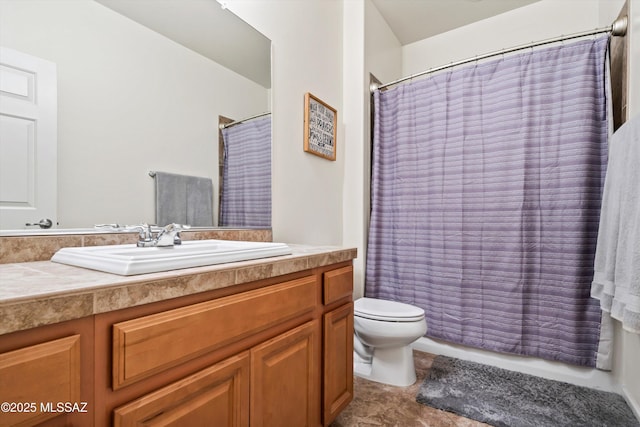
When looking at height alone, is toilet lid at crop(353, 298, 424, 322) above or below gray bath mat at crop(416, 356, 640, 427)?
above

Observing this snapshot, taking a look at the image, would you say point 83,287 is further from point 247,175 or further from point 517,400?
point 517,400

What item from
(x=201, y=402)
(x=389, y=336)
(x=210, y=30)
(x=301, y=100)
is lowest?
(x=389, y=336)

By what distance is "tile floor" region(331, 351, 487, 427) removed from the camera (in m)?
1.43

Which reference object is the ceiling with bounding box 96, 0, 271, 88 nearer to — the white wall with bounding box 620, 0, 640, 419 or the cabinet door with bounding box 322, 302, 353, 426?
the cabinet door with bounding box 322, 302, 353, 426

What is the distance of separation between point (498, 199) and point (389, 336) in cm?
109

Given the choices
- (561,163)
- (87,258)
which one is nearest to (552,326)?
(561,163)

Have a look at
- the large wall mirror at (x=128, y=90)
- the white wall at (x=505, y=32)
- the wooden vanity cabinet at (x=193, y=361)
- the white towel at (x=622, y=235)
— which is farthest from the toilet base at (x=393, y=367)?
the white wall at (x=505, y=32)

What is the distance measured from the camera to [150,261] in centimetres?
70

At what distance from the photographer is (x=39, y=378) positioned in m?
0.49

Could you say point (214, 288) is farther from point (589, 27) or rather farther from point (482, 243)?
point (589, 27)

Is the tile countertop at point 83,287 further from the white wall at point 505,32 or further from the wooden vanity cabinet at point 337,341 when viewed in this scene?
the white wall at point 505,32

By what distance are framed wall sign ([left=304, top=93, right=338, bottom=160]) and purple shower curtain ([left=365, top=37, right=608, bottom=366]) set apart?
1.26 feet

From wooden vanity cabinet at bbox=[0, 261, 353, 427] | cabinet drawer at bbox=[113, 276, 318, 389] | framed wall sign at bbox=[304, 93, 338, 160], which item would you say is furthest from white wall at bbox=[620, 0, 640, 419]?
cabinet drawer at bbox=[113, 276, 318, 389]

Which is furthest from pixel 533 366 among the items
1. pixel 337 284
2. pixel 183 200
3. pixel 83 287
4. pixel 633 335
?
pixel 83 287
